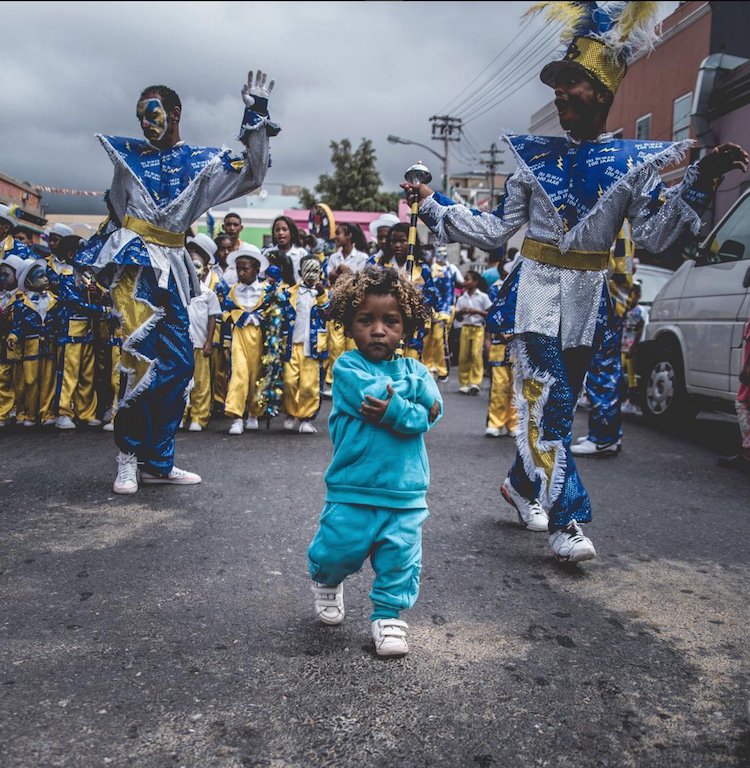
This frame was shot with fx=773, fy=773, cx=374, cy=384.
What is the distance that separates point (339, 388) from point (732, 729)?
152 centimetres

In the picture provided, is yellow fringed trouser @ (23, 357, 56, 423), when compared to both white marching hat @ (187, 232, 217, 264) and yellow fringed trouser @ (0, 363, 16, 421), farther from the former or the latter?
white marching hat @ (187, 232, 217, 264)

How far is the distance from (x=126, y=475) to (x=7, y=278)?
3.33 meters

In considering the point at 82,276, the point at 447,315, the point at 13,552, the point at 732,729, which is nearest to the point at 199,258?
the point at 82,276

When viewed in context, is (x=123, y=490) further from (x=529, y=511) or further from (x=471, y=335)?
(x=471, y=335)

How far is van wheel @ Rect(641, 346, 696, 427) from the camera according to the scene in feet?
24.7

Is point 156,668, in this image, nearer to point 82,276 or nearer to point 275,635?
point 275,635

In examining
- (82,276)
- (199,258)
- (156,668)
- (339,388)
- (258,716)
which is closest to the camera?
(258,716)

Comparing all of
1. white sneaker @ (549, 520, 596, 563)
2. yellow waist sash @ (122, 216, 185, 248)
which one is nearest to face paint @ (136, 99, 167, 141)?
yellow waist sash @ (122, 216, 185, 248)

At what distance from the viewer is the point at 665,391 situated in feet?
25.5

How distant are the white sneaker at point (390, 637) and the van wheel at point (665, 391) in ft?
18.7

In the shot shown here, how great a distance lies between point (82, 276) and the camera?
6906 millimetres

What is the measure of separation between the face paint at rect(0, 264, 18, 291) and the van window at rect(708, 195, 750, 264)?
603 cm

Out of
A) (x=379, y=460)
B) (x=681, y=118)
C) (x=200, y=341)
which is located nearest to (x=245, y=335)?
(x=200, y=341)

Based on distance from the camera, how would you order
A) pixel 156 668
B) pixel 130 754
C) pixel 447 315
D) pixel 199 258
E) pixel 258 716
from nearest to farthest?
pixel 130 754, pixel 258 716, pixel 156 668, pixel 199 258, pixel 447 315
